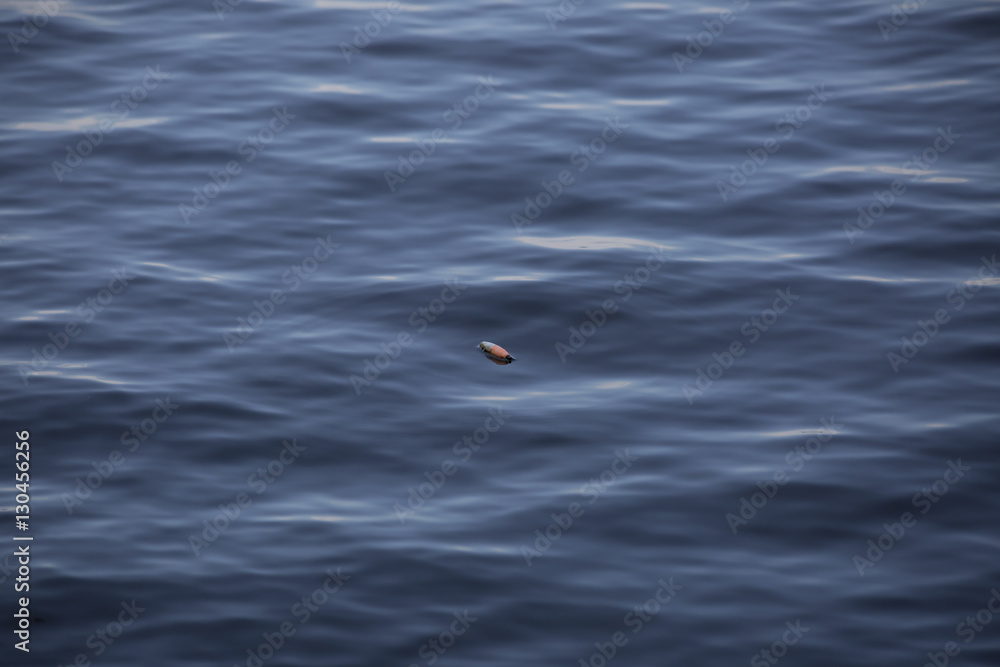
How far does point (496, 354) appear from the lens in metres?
12.7

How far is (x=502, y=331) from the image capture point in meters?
13.2

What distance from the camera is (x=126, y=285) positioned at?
13.9m

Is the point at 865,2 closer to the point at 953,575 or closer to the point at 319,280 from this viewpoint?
the point at 319,280

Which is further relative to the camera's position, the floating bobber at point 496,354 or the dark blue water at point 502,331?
the floating bobber at point 496,354

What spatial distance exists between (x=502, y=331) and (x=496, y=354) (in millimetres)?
568

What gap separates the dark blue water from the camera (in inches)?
389

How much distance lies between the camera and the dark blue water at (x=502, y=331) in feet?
32.4

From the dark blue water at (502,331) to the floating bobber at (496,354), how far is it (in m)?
0.12

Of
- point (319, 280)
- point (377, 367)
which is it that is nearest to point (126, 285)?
point (319, 280)

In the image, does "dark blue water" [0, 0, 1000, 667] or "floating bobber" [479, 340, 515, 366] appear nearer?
"dark blue water" [0, 0, 1000, 667]

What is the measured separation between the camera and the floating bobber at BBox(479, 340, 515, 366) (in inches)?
500

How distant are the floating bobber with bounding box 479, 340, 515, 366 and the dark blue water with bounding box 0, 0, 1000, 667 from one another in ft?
0.41

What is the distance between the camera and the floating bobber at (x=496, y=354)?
12703 millimetres

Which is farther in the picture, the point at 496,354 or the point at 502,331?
the point at 502,331
